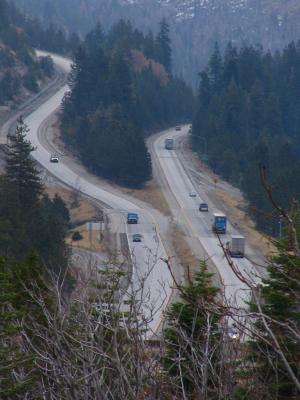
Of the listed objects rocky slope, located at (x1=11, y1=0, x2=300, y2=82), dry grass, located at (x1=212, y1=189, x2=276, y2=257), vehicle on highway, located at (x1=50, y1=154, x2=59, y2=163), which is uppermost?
rocky slope, located at (x1=11, y1=0, x2=300, y2=82)

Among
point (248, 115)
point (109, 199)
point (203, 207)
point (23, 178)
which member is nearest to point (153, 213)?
point (203, 207)

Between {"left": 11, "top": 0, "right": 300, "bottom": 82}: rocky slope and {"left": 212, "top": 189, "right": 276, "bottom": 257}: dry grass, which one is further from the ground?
{"left": 11, "top": 0, "right": 300, "bottom": 82}: rocky slope

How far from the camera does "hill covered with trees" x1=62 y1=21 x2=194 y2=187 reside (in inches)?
2208

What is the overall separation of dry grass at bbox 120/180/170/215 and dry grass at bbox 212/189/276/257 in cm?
341

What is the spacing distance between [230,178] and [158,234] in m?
18.3

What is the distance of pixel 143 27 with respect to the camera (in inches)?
6969

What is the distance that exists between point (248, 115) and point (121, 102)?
418 inches

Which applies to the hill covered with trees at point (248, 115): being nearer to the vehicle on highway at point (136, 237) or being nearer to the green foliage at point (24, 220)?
the vehicle on highway at point (136, 237)

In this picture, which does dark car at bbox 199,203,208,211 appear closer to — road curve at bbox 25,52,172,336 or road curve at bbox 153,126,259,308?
road curve at bbox 153,126,259,308

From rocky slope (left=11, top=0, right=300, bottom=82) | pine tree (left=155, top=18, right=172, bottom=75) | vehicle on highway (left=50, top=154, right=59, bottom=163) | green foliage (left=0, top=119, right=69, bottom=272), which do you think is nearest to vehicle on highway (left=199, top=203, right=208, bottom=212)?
vehicle on highway (left=50, top=154, right=59, bottom=163)

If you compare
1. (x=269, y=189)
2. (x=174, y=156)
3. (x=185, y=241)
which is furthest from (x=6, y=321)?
(x=174, y=156)

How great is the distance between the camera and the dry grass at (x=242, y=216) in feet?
131

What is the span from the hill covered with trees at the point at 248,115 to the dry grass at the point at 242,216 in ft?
3.29

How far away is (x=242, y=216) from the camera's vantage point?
47844mm
